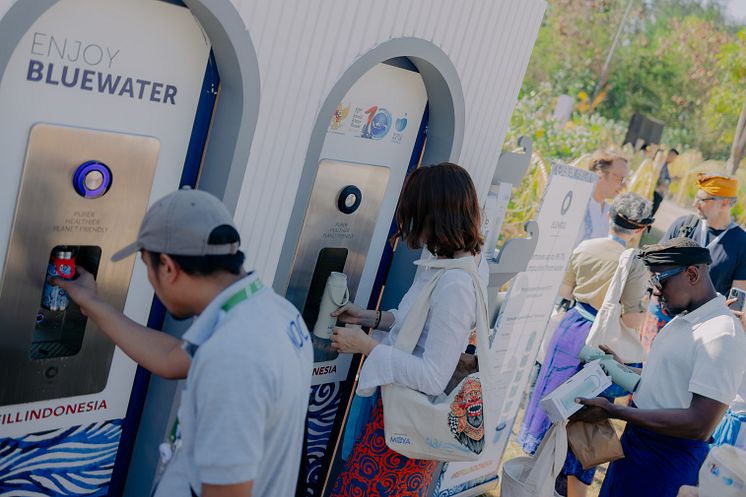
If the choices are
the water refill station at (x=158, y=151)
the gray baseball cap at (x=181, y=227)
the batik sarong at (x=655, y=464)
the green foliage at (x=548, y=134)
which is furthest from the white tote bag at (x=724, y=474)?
the green foliage at (x=548, y=134)

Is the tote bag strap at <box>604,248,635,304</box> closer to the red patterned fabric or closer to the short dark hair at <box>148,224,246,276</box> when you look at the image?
the red patterned fabric

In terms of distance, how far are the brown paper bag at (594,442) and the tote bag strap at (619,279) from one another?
1.41 m

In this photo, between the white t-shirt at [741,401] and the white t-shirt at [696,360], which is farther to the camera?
the white t-shirt at [741,401]

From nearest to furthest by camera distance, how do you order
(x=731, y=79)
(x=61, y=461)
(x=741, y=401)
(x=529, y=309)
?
(x=61, y=461), (x=741, y=401), (x=529, y=309), (x=731, y=79)

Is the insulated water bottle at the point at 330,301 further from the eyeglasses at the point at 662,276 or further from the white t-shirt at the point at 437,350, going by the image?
the eyeglasses at the point at 662,276

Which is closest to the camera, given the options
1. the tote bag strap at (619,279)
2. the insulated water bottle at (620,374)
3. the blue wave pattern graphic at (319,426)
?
the insulated water bottle at (620,374)

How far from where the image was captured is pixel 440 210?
2.81m

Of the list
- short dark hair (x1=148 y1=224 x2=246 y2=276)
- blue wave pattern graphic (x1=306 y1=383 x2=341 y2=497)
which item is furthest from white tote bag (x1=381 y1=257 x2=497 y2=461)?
short dark hair (x1=148 y1=224 x2=246 y2=276)

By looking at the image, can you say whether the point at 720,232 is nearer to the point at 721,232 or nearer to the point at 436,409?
the point at 721,232

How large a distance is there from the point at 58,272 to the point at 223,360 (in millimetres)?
1153

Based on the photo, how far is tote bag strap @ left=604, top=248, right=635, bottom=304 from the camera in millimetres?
4805

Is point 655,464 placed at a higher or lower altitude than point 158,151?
lower

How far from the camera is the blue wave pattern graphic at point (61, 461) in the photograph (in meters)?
2.76

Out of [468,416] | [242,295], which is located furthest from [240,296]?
[468,416]
